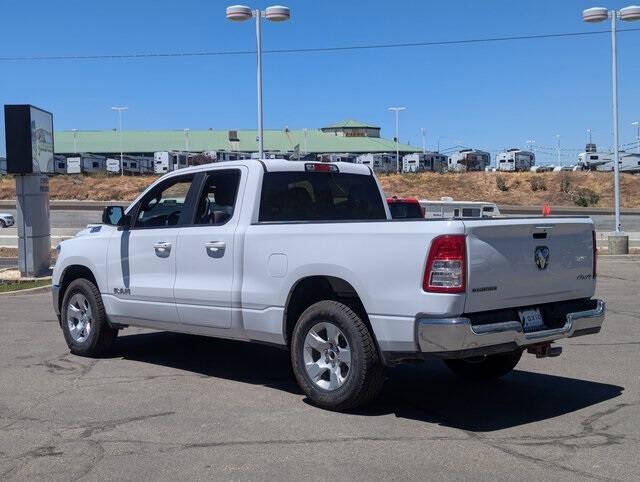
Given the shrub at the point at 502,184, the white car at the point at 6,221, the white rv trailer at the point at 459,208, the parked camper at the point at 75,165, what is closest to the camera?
the white rv trailer at the point at 459,208

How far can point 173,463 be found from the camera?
17.3 feet

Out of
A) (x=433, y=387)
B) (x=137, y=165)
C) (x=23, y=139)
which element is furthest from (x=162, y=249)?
(x=137, y=165)

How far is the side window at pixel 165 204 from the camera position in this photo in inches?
320

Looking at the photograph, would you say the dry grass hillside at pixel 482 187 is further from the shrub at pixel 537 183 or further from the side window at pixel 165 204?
the side window at pixel 165 204

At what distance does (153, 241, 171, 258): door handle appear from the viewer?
7.86 meters

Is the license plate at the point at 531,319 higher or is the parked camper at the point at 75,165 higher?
the parked camper at the point at 75,165

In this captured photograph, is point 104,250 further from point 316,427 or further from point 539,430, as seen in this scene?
point 539,430

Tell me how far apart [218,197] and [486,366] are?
3.12m

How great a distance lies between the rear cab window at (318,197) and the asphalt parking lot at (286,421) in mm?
1670

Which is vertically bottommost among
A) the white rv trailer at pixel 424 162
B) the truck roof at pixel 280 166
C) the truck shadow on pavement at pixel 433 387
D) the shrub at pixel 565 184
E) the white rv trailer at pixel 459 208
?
the truck shadow on pavement at pixel 433 387

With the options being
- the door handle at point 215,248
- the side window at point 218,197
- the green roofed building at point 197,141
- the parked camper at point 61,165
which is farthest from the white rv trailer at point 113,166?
the door handle at point 215,248

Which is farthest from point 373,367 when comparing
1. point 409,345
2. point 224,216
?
point 224,216

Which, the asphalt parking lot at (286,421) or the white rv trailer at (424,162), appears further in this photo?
the white rv trailer at (424,162)

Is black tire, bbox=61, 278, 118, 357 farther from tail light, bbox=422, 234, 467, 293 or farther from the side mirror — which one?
tail light, bbox=422, 234, 467, 293
